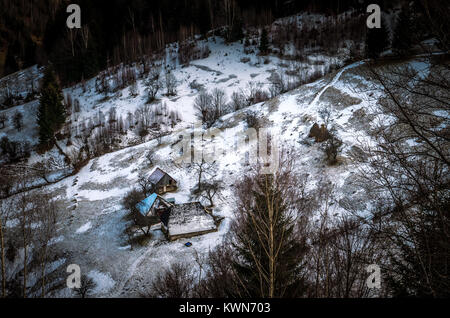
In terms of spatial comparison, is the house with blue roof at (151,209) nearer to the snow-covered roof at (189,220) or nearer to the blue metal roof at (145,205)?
the blue metal roof at (145,205)

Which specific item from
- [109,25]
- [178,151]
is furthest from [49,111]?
[109,25]

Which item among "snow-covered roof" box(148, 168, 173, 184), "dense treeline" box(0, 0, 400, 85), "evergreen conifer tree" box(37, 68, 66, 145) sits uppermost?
"dense treeline" box(0, 0, 400, 85)

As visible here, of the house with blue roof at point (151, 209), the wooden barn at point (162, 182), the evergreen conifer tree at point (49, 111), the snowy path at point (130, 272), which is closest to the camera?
the snowy path at point (130, 272)

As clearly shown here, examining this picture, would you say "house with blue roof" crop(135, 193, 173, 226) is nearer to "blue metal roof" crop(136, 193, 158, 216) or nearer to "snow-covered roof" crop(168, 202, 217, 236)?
"blue metal roof" crop(136, 193, 158, 216)

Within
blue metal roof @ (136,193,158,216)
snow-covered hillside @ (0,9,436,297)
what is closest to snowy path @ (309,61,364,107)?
snow-covered hillside @ (0,9,436,297)

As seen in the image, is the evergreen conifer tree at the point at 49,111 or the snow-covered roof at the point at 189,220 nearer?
the snow-covered roof at the point at 189,220

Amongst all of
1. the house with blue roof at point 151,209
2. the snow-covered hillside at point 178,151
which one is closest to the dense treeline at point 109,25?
the snow-covered hillside at point 178,151

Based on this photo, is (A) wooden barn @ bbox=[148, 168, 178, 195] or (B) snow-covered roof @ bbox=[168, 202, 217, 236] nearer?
(B) snow-covered roof @ bbox=[168, 202, 217, 236]
